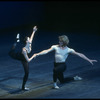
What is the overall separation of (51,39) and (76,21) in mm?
4356

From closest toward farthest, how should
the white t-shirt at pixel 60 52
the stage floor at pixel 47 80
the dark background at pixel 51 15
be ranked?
1. the stage floor at pixel 47 80
2. the white t-shirt at pixel 60 52
3. the dark background at pixel 51 15

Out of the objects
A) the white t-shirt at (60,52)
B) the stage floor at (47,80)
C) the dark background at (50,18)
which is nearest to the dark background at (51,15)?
the dark background at (50,18)

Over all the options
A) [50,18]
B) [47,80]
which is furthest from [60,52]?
[50,18]

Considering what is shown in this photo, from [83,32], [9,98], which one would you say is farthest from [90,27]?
[9,98]

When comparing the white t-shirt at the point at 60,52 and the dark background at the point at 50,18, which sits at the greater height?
the dark background at the point at 50,18

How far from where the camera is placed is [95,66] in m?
12.6

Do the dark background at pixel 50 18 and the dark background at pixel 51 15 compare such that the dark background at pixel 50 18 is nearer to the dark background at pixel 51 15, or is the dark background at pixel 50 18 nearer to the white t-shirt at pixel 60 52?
the dark background at pixel 51 15

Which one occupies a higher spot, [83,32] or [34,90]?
[83,32]

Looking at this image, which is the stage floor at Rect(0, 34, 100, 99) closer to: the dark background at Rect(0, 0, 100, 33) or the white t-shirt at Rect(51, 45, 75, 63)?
the white t-shirt at Rect(51, 45, 75, 63)

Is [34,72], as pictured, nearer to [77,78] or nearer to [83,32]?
[77,78]

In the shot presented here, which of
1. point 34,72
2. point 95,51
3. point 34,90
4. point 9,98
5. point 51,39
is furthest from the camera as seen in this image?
point 51,39

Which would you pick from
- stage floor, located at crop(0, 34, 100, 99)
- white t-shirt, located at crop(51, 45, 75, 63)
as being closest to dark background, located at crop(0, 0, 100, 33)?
stage floor, located at crop(0, 34, 100, 99)

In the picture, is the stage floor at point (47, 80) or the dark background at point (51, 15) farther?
the dark background at point (51, 15)

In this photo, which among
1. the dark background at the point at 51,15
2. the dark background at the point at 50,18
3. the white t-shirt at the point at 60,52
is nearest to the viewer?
the white t-shirt at the point at 60,52
